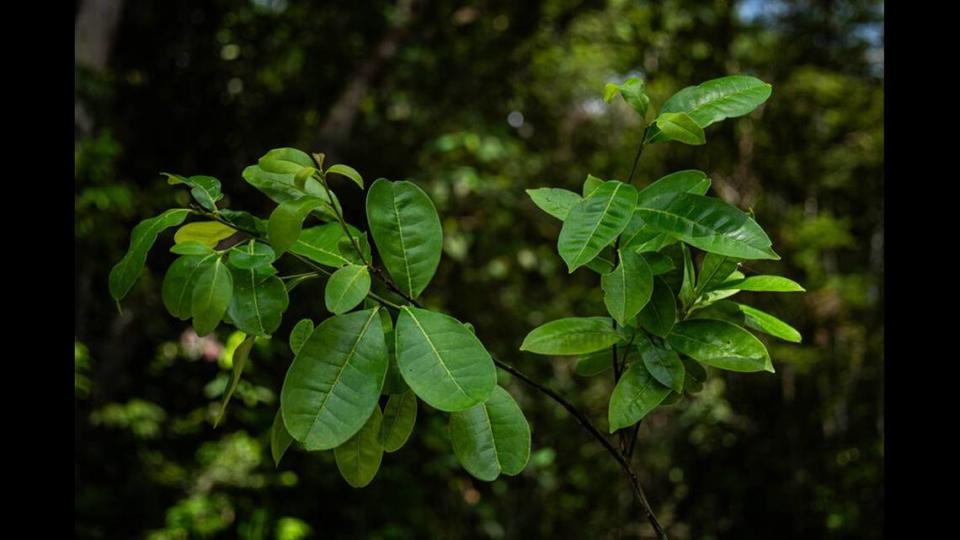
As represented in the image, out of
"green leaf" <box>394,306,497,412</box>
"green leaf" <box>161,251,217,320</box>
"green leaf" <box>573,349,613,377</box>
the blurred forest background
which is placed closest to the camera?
"green leaf" <box>394,306,497,412</box>

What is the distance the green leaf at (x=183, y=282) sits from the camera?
2.36 feet

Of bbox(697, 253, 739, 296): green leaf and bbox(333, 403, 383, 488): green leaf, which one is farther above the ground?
bbox(697, 253, 739, 296): green leaf

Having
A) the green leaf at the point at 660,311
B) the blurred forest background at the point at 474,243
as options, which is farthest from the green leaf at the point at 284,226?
the blurred forest background at the point at 474,243

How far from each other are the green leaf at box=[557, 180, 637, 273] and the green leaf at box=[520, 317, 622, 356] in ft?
0.36

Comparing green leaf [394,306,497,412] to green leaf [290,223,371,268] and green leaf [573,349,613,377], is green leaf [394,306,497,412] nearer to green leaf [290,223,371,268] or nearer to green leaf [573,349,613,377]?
green leaf [290,223,371,268]

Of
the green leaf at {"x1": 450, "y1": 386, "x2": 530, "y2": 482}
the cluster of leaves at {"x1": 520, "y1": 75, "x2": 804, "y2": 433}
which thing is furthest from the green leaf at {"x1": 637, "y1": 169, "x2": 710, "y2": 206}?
the green leaf at {"x1": 450, "y1": 386, "x2": 530, "y2": 482}

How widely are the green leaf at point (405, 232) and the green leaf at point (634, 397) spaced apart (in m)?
0.20

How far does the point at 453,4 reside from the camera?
3713 mm

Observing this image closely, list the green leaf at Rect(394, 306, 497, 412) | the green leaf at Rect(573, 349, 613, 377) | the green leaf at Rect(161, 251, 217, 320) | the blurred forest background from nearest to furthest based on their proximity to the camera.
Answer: the green leaf at Rect(394, 306, 497, 412), the green leaf at Rect(161, 251, 217, 320), the green leaf at Rect(573, 349, 613, 377), the blurred forest background

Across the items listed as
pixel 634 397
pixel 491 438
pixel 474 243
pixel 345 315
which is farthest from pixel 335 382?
pixel 474 243

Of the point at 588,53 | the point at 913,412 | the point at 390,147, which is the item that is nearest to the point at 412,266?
the point at 913,412

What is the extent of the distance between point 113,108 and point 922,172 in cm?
281

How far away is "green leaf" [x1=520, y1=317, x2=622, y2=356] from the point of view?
29.7 inches

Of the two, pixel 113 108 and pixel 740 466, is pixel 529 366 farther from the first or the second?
pixel 113 108
